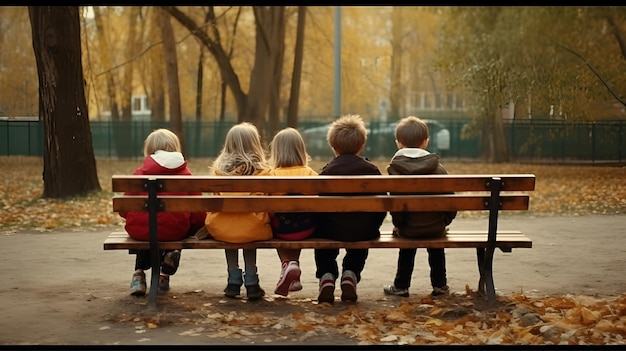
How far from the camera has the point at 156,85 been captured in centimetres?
3259

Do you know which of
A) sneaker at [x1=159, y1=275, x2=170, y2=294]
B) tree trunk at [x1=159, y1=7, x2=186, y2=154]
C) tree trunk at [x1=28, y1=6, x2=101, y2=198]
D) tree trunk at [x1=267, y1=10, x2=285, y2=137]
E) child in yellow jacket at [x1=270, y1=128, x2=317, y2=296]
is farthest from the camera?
tree trunk at [x1=267, y1=10, x2=285, y2=137]

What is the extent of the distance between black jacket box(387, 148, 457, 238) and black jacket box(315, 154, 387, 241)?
15 centimetres

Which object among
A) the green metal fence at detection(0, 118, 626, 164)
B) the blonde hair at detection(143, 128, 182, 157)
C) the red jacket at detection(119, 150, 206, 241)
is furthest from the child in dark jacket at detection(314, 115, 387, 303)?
the green metal fence at detection(0, 118, 626, 164)

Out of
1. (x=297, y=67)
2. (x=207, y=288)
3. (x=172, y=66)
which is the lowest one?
(x=207, y=288)

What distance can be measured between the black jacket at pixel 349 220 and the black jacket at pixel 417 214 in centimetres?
15

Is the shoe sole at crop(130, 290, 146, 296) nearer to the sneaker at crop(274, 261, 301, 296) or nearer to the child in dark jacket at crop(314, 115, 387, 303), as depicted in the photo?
the sneaker at crop(274, 261, 301, 296)

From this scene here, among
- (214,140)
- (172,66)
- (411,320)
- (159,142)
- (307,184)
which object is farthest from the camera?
(214,140)

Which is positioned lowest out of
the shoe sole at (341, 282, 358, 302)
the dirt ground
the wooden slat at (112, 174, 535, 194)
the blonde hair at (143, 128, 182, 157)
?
the dirt ground

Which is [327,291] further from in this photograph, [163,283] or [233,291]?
[163,283]

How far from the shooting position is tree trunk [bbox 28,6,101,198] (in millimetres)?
15031

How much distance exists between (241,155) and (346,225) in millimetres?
982

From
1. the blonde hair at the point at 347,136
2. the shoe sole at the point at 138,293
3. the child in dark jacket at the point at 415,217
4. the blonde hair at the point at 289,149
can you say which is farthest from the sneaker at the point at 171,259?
the child in dark jacket at the point at 415,217

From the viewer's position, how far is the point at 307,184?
6402mm

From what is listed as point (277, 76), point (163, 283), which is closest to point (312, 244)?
point (163, 283)
